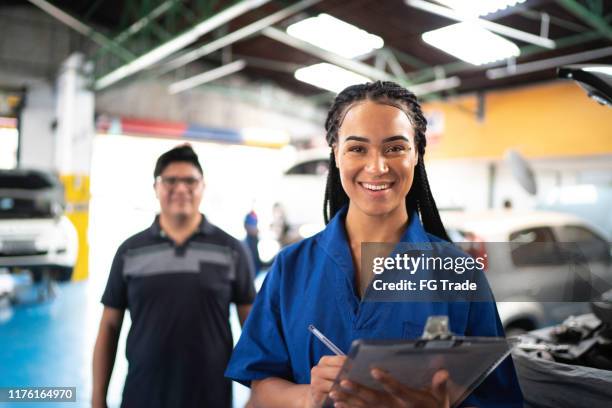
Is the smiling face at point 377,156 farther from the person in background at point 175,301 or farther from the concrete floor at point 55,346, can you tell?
the concrete floor at point 55,346

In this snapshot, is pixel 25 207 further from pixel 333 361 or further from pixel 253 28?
pixel 333 361

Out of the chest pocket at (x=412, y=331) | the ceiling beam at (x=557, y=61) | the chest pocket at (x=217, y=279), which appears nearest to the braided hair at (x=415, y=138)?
the chest pocket at (x=412, y=331)

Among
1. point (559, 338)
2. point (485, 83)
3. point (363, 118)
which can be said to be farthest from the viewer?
point (485, 83)

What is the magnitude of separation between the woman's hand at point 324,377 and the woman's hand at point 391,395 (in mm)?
35

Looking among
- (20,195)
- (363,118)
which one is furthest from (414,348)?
(20,195)

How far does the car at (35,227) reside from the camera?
21.6 ft

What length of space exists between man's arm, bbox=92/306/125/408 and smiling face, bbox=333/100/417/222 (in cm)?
120

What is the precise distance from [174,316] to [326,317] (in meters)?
0.94

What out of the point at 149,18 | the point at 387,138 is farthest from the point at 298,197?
the point at 387,138

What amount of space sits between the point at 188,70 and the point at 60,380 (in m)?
9.45

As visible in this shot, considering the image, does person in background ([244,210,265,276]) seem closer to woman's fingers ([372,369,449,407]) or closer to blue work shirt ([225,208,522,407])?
blue work shirt ([225,208,522,407])

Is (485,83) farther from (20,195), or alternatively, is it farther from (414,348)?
(414,348)

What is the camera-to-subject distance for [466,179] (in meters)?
12.5

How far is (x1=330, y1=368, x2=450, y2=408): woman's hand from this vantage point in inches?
34.5
